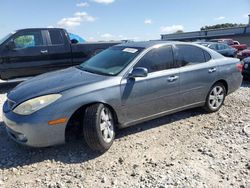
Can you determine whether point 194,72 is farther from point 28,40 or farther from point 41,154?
point 28,40

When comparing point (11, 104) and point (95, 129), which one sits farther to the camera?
point (11, 104)

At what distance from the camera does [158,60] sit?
435cm

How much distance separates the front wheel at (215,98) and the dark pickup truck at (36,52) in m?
4.72

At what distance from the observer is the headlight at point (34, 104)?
10.8 feet

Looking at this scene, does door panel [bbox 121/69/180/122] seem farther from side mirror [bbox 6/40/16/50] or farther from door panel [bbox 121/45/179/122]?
side mirror [bbox 6/40/16/50]

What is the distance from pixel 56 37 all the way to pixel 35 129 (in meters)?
5.38

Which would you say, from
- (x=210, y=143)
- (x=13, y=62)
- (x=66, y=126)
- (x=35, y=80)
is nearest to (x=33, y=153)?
(x=66, y=126)

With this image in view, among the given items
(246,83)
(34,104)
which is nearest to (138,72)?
(34,104)

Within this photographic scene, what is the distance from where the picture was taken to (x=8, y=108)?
143 inches

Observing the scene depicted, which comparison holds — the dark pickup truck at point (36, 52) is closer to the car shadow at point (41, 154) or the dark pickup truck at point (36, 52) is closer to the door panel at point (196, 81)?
the car shadow at point (41, 154)

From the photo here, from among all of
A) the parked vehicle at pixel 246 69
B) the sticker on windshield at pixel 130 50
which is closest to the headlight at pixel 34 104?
the sticker on windshield at pixel 130 50

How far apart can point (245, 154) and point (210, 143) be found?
0.52 m

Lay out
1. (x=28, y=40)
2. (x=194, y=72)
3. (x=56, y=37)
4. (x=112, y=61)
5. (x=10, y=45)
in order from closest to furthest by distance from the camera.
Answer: (x=112, y=61), (x=194, y=72), (x=10, y=45), (x=28, y=40), (x=56, y=37)

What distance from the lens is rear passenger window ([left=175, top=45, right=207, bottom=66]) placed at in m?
4.63
